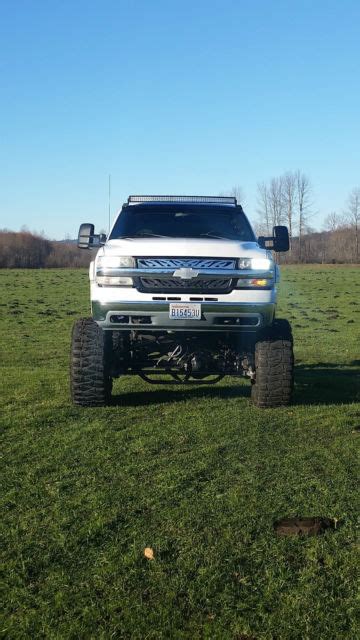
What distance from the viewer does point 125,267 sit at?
22.0 ft

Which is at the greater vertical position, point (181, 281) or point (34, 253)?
point (34, 253)

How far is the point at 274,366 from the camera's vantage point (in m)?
7.07

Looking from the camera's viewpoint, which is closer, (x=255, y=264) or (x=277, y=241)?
(x=255, y=264)

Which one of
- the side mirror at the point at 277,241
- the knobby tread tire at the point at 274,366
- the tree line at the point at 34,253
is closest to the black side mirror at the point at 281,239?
the side mirror at the point at 277,241

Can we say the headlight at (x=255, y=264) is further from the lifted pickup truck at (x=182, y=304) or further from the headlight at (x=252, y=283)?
the headlight at (x=252, y=283)

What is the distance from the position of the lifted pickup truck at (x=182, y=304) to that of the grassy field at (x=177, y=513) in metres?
0.46

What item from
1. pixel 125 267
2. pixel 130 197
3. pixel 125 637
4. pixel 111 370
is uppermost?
pixel 130 197

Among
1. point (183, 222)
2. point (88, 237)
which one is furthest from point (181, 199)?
point (88, 237)

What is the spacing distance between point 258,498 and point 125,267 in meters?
2.93

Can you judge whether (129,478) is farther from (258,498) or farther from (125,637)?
(125,637)

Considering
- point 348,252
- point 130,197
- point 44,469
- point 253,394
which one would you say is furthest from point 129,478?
point 348,252

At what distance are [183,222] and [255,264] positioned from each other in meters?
1.48

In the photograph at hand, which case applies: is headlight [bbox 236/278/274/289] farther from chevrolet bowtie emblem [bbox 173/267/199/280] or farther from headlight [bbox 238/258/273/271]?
chevrolet bowtie emblem [bbox 173/267/199/280]

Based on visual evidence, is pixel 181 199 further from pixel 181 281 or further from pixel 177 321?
pixel 177 321
